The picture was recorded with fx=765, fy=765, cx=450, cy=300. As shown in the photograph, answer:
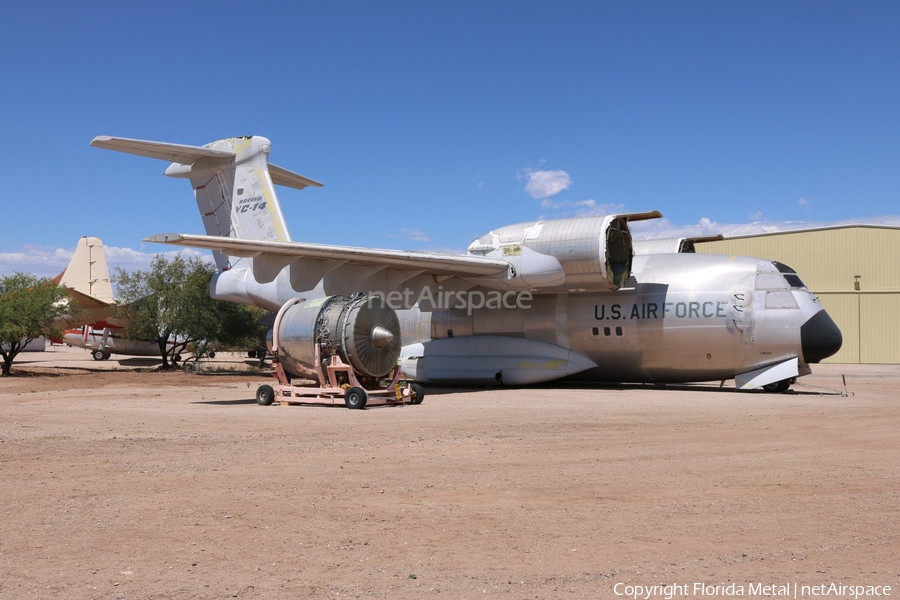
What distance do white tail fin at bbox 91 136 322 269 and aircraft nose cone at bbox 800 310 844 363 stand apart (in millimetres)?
14084

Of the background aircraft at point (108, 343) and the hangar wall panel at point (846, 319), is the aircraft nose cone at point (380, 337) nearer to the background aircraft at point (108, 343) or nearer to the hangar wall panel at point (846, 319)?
the background aircraft at point (108, 343)

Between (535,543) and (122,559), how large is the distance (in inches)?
102

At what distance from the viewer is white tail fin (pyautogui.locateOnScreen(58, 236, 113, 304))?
41.8m

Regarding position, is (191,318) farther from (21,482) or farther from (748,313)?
(21,482)

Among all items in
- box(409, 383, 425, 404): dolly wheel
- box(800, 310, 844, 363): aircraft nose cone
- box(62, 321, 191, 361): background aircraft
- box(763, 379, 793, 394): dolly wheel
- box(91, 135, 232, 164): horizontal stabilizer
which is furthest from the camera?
box(62, 321, 191, 361): background aircraft

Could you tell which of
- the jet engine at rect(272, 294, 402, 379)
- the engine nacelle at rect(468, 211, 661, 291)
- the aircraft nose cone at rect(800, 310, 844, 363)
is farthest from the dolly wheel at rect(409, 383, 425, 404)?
the aircraft nose cone at rect(800, 310, 844, 363)

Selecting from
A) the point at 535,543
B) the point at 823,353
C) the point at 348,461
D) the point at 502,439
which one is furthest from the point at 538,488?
the point at 823,353

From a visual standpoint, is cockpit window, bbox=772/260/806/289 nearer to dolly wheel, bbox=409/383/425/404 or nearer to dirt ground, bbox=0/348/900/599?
dirt ground, bbox=0/348/900/599

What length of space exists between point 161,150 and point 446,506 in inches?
683

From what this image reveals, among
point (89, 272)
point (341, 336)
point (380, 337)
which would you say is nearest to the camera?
point (341, 336)

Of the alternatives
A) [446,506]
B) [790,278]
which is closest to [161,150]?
[790,278]

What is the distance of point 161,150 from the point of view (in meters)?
20.6

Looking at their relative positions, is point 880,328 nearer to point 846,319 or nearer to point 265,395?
point 846,319

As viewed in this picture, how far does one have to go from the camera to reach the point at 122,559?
468 cm
